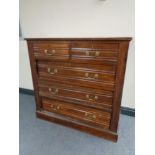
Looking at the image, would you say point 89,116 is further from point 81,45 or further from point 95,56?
point 81,45

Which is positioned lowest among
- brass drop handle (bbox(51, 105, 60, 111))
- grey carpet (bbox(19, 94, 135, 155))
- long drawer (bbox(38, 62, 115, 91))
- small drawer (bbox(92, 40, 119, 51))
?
grey carpet (bbox(19, 94, 135, 155))

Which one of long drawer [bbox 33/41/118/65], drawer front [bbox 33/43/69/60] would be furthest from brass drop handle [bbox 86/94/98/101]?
drawer front [bbox 33/43/69/60]

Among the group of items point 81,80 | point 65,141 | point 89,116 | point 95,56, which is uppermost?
point 95,56

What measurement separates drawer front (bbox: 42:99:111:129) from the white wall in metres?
0.59

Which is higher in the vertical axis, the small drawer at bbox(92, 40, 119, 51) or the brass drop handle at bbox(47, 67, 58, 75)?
the small drawer at bbox(92, 40, 119, 51)

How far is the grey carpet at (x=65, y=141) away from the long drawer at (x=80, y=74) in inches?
24.5

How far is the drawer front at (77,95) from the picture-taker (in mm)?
1625

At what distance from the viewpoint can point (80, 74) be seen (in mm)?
1664

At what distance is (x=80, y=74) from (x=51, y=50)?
445 millimetres

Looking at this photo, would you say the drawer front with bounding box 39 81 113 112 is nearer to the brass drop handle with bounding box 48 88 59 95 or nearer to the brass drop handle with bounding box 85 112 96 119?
the brass drop handle with bounding box 48 88 59 95

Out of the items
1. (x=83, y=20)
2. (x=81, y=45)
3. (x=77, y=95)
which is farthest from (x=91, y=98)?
(x=83, y=20)

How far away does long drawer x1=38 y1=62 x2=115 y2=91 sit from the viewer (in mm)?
1549

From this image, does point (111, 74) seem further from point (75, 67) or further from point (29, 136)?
point (29, 136)
